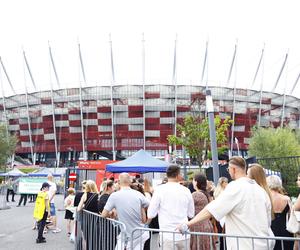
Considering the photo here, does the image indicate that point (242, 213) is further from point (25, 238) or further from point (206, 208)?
point (25, 238)

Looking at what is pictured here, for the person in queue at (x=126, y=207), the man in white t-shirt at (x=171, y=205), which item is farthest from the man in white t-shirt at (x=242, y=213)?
the person in queue at (x=126, y=207)

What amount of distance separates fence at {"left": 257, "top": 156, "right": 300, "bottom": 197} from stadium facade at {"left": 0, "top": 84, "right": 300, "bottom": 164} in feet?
163

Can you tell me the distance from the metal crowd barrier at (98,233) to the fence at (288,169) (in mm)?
5579

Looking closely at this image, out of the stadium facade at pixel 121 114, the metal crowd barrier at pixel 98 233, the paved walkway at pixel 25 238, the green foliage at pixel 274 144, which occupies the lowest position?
the paved walkway at pixel 25 238

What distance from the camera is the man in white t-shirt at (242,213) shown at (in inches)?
142

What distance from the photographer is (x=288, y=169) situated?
395 inches

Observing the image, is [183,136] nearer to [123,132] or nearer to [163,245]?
[163,245]

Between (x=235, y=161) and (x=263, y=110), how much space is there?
65125mm

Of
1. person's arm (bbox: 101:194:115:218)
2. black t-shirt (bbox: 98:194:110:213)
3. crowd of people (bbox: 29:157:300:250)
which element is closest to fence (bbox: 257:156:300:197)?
crowd of people (bbox: 29:157:300:250)

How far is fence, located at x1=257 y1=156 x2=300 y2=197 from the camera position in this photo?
9727mm

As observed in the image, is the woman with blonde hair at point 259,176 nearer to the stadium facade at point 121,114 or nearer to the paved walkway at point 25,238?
the paved walkway at point 25,238

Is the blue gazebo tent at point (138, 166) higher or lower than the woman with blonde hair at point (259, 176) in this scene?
lower

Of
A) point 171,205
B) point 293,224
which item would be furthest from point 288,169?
point 171,205

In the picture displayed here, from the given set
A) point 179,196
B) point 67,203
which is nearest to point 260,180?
point 179,196
